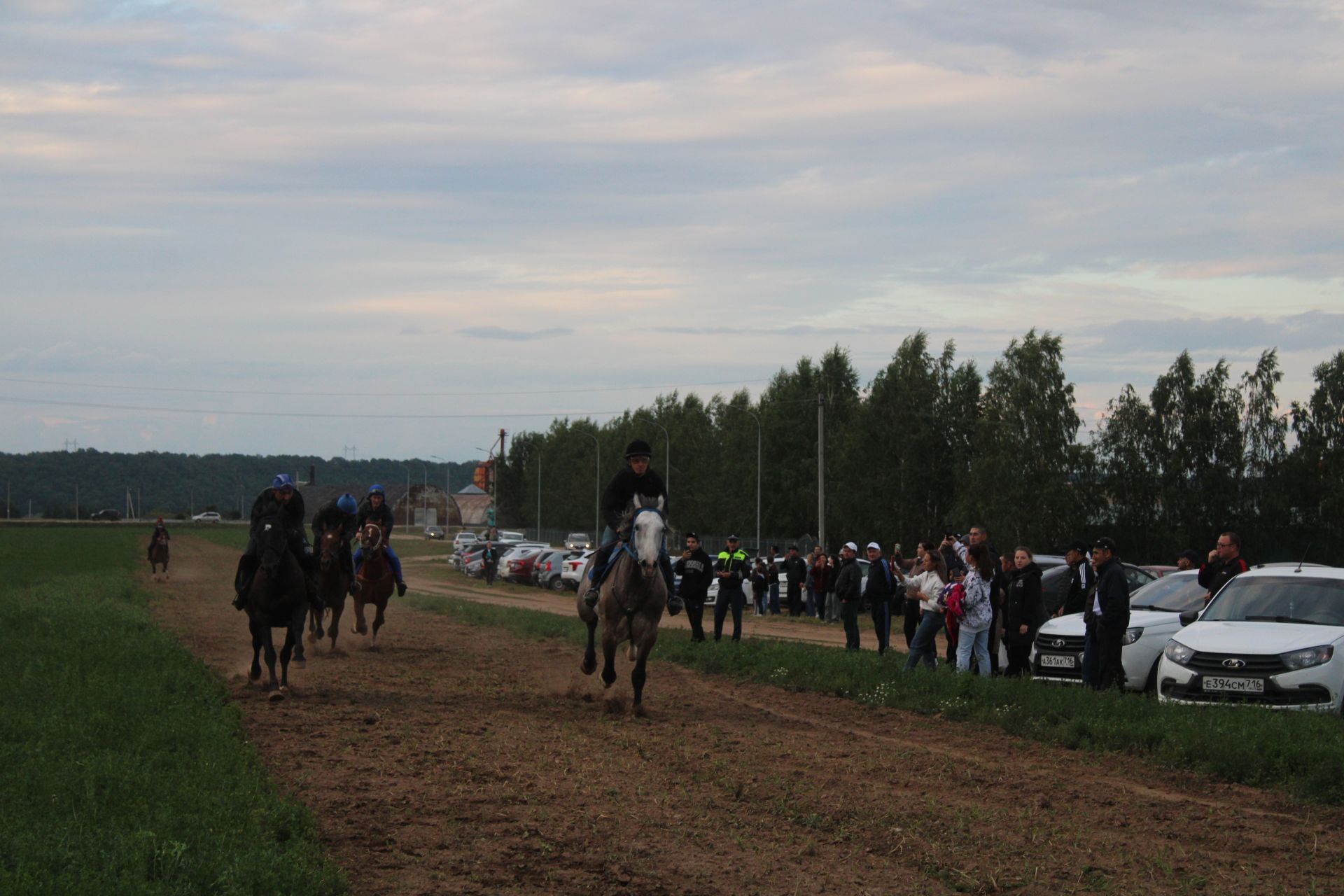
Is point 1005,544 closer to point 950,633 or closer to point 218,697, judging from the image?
point 950,633

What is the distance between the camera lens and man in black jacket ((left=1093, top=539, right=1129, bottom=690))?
45.0 feet

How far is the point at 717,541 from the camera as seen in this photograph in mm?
87938

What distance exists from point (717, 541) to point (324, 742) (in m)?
77.4

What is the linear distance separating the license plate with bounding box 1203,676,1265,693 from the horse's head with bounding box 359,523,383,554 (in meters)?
11.3

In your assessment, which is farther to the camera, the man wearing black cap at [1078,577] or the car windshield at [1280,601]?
A: the man wearing black cap at [1078,577]

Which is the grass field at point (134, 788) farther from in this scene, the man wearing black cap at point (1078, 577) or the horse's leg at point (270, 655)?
the man wearing black cap at point (1078, 577)

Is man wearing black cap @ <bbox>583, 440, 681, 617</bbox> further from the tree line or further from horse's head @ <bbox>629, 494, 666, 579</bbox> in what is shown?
the tree line

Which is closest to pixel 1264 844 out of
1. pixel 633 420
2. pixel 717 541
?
pixel 717 541

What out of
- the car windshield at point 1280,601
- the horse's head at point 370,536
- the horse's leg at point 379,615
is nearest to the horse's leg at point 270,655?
the horse's head at point 370,536

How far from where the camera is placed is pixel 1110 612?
1375cm

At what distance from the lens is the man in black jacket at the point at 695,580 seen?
20453 mm

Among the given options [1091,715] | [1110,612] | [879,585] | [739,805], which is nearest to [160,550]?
[879,585]

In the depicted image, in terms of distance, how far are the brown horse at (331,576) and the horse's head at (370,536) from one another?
0.64 meters

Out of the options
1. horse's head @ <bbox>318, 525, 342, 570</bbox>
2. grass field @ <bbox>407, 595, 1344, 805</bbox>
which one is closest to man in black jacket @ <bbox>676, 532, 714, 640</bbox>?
grass field @ <bbox>407, 595, 1344, 805</bbox>
